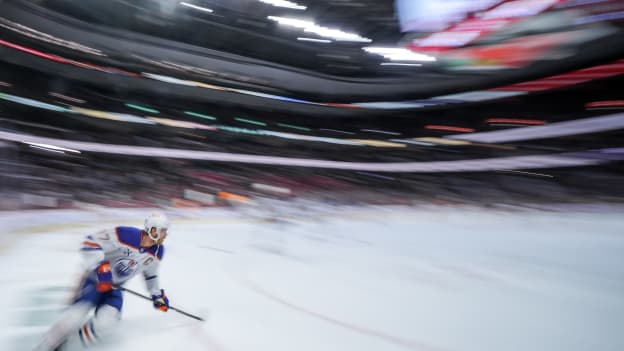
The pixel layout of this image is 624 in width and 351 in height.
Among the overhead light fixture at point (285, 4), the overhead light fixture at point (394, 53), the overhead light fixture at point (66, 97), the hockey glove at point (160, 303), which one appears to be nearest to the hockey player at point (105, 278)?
the hockey glove at point (160, 303)

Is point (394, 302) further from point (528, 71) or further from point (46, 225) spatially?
point (528, 71)

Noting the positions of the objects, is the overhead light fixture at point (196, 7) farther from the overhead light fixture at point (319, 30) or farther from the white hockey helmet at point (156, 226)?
the white hockey helmet at point (156, 226)

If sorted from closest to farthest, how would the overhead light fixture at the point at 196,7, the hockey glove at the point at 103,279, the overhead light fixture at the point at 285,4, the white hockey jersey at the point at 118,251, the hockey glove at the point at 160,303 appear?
the hockey glove at the point at 103,279
the white hockey jersey at the point at 118,251
the hockey glove at the point at 160,303
the overhead light fixture at the point at 285,4
the overhead light fixture at the point at 196,7

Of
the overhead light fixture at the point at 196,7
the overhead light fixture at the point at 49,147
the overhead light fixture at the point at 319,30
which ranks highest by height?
the overhead light fixture at the point at 319,30

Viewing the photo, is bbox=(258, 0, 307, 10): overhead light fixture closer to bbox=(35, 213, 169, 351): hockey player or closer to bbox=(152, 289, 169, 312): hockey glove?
bbox=(35, 213, 169, 351): hockey player

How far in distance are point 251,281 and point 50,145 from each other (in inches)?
388

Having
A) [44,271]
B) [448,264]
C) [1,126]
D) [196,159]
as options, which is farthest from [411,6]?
[1,126]

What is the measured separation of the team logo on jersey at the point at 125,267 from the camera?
2.38m

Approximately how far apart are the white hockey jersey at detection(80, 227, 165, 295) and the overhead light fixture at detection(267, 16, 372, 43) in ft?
34.2

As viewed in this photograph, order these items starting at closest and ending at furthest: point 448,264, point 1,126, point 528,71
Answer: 1. point 448,264
2. point 1,126
3. point 528,71

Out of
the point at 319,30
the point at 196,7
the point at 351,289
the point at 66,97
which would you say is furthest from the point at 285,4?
the point at 351,289

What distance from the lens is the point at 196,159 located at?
14.6 meters

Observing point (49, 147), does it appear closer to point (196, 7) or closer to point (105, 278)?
point (196, 7)

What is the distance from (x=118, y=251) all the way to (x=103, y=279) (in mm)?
266
